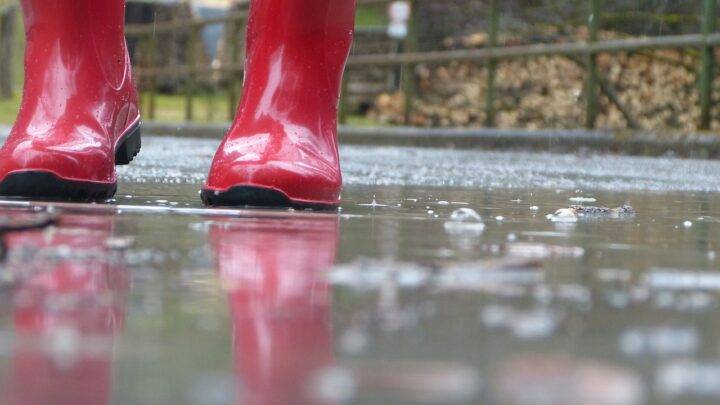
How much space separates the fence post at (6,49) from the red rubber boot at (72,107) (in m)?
15.3

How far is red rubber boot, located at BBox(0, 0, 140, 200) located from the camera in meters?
2.38

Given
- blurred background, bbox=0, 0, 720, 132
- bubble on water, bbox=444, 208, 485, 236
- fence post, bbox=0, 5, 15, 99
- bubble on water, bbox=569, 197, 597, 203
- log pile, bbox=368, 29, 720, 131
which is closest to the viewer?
bubble on water, bbox=444, 208, 485, 236

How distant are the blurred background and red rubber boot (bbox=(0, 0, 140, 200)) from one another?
13.1ft

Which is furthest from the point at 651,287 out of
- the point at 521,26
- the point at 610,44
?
the point at 521,26

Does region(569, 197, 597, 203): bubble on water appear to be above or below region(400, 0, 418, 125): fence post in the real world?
below

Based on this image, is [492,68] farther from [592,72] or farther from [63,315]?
[63,315]

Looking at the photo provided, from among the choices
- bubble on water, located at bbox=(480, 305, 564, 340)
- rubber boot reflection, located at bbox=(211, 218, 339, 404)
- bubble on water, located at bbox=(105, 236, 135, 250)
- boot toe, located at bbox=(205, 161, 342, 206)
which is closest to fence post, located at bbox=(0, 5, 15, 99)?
boot toe, located at bbox=(205, 161, 342, 206)

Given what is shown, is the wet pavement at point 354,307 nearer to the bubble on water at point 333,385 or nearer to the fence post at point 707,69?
the bubble on water at point 333,385

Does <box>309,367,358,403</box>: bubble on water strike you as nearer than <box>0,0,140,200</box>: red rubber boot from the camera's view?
Yes

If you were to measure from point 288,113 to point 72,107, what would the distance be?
366mm

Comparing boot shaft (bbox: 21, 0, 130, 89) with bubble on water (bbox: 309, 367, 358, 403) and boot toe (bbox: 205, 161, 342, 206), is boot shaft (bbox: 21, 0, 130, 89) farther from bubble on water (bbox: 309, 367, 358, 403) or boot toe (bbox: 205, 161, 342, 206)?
bubble on water (bbox: 309, 367, 358, 403)

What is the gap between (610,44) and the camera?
6.82 m

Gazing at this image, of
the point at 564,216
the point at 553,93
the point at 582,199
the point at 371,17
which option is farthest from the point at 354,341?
the point at 371,17

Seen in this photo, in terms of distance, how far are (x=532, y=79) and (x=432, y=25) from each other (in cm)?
96
